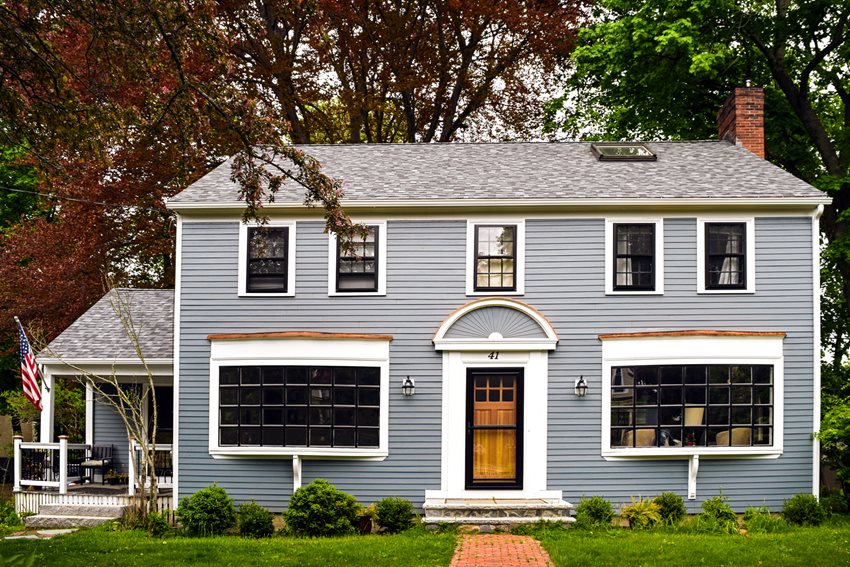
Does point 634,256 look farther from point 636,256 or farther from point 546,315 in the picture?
point 546,315

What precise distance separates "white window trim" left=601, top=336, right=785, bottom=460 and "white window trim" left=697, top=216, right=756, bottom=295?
2.83 feet

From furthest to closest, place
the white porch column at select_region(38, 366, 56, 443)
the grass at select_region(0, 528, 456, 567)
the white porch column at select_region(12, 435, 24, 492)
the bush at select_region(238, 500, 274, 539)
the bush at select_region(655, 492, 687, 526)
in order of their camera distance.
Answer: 1. the white porch column at select_region(38, 366, 56, 443)
2. the white porch column at select_region(12, 435, 24, 492)
3. the bush at select_region(655, 492, 687, 526)
4. the bush at select_region(238, 500, 274, 539)
5. the grass at select_region(0, 528, 456, 567)

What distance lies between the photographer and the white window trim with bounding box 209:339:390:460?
15.0 meters

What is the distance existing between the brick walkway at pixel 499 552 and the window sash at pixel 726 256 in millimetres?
5720

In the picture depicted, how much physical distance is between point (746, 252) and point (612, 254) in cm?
236

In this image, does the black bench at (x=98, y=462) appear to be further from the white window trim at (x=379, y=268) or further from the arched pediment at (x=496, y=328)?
the arched pediment at (x=496, y=328)

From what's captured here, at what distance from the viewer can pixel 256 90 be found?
82.6 ft

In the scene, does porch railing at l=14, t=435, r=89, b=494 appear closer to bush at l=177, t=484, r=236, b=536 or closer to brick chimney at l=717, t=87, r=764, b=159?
bush at l=177, t=484, r=236, b=536

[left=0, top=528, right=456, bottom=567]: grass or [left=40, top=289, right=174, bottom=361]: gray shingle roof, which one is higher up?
[left=40, top=289, right=174, bottom=361]: gray shingle roof

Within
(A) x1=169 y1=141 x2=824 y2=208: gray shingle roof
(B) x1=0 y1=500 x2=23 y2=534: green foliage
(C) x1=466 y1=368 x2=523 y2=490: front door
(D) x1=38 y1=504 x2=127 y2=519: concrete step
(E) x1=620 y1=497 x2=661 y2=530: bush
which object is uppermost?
(A) x1=169 y1=141 x2=824 y2=208: gray shingle roof

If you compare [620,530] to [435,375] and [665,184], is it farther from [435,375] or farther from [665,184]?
[665,184]

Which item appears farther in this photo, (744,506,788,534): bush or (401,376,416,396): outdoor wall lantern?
(401,376,416,396): outdoor wall lantern

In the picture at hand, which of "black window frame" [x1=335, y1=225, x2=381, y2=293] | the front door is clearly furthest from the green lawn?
"black window frame" [x1=335, y1=225, x2=381, y2=293]

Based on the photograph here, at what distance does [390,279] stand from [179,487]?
5.28m
